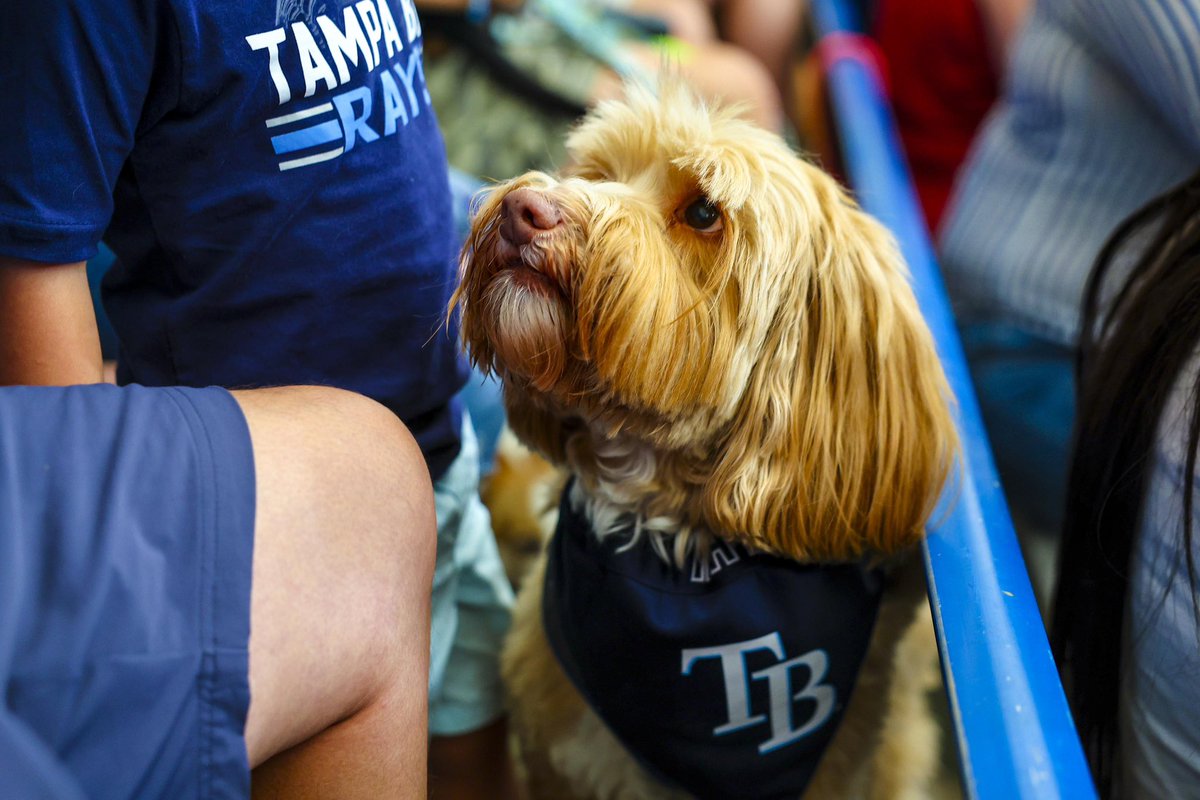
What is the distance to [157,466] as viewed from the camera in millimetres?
612

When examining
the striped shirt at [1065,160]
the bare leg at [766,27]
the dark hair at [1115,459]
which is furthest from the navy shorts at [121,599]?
the bare leg at [766,27]

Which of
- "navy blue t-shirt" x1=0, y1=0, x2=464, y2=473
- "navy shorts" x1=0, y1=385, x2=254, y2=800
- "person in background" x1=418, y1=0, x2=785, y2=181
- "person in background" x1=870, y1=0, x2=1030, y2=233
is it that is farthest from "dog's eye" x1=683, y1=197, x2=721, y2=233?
"person in background" x1=870, y1=0, x2=1030, y2=233

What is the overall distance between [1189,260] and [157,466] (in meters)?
1.03

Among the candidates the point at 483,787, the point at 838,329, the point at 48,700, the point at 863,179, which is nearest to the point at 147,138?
the point at 48,700

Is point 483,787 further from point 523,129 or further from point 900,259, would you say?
point 523,129

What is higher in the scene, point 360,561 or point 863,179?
point 360,561

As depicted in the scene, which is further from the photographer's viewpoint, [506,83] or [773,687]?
[506,83]

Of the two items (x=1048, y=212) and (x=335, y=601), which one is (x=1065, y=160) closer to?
(x=1048, y=212)

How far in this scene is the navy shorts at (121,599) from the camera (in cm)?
54

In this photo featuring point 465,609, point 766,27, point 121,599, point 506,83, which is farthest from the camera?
point 766,27

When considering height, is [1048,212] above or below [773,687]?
above

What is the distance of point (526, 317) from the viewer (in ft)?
3.22

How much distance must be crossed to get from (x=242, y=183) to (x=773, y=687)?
31.1 inches

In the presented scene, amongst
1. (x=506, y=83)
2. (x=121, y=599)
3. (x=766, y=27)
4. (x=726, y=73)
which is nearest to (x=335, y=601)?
(x=121, y=599)
